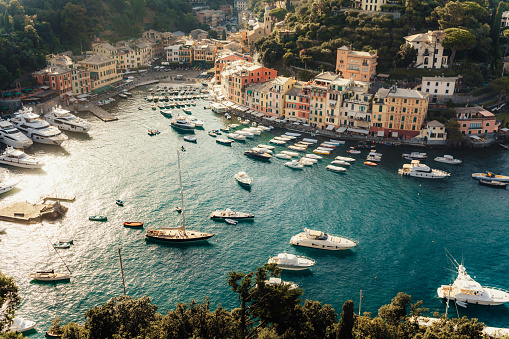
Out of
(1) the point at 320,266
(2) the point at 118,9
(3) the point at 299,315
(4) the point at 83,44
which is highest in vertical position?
(2) the point at 118,9

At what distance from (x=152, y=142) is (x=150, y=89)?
37777mm

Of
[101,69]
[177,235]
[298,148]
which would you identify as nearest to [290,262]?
[177,235]

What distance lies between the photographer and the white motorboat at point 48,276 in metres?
45.5

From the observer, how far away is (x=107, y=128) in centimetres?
8712

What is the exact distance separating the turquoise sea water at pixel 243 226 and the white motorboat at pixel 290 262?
81cm

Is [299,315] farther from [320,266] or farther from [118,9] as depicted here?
[118,9]

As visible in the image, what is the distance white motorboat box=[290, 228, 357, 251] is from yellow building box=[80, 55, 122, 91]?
76935mm

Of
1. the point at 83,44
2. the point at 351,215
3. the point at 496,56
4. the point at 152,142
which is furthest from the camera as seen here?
the point at 83,44

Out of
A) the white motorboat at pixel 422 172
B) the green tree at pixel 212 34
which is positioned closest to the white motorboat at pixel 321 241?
the white motorboat at pixel 422 172

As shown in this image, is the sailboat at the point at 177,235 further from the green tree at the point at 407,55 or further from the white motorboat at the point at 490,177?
the green tree at the point at 407,55

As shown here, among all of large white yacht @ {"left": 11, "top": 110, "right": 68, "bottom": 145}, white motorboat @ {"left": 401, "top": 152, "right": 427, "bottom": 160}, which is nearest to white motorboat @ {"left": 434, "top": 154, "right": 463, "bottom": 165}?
white motorboat @ {"left": 401, "top": 152, "right": 427, "bottom": 160}

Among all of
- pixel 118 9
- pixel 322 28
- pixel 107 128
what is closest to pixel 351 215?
pixel 107 128

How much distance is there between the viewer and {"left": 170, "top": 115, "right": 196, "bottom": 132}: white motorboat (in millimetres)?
86750

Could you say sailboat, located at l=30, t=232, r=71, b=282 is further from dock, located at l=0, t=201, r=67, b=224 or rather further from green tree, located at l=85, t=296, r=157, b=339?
green tree, located at l=85, t=296, r=157, b=339
